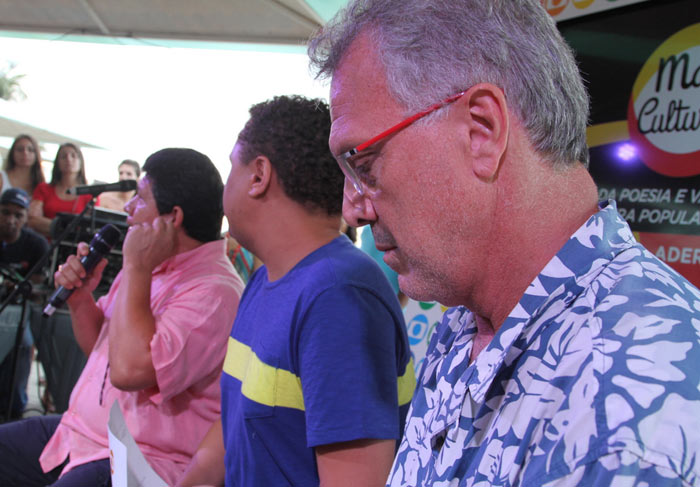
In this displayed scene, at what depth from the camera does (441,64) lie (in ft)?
2.50

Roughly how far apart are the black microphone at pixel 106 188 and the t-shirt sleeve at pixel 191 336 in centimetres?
120

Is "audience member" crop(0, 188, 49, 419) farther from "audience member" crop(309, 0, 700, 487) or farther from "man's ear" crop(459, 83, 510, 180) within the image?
"man's ear" crop(459, 83, 510, 180)

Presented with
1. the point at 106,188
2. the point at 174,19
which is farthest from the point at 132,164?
the point at 106,188

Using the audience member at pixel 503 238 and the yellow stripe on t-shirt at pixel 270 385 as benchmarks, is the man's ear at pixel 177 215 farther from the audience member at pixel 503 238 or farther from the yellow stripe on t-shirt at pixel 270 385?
the audience member at pixel 503 238

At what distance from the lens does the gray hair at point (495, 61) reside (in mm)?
741

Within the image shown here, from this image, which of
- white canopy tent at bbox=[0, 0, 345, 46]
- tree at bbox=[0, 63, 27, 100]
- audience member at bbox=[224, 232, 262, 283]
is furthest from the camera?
tree at bbox=[0, 63, 27, 100]

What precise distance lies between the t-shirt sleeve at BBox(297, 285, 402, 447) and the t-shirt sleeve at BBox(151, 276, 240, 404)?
72 centimetres

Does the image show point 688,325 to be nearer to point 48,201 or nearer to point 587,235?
point 587,235

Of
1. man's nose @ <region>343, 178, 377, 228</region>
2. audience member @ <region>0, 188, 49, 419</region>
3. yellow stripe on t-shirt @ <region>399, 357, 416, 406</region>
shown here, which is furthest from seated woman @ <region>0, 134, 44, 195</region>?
man's nose @ <region>343, 178, 377, 228</region>

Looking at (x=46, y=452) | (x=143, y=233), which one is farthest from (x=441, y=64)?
(x=46, y=452)

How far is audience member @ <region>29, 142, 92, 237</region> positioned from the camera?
211 inches

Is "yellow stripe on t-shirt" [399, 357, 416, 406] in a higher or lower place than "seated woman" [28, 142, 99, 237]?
lower

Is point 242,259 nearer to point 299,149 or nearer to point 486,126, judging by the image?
point 299,149

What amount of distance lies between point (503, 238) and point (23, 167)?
6.05 m
